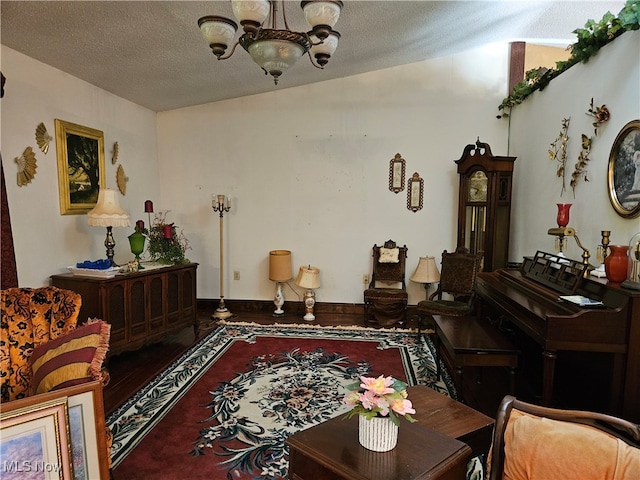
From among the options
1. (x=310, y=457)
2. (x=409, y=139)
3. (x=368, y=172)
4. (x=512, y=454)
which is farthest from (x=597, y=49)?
(x=310, y=457)

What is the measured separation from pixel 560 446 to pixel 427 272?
3.71m

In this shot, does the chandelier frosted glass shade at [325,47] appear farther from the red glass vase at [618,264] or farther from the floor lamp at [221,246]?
A: the floor lamp at [221,246]

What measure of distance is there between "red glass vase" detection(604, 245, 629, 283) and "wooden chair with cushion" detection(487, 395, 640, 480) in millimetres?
→ 1400

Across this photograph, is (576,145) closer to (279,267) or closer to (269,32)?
(269,32)

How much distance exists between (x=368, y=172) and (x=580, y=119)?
237 centimetres

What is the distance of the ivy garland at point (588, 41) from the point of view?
2430mm

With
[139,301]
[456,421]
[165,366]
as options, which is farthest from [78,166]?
[456,421]

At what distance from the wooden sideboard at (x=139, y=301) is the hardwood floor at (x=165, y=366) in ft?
0.52

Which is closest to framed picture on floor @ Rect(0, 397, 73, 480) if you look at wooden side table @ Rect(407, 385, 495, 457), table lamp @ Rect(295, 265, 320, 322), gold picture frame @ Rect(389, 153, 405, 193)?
wooden side table @ Rect(407, 385, 495, 457)

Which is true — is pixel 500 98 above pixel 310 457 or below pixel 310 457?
above

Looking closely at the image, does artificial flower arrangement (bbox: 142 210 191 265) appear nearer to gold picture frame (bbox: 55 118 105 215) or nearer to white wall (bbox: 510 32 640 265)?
gold picture frame (bbox: 55 118 105 215)

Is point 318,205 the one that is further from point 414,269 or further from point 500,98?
point 500,98

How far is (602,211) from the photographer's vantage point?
2.93 m

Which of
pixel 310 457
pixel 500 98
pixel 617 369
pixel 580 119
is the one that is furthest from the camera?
pixel 500 98
